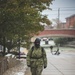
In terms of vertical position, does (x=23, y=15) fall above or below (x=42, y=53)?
above

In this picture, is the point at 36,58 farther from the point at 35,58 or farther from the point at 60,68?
the point at 60,68

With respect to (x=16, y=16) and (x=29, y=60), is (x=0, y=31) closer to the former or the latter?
(x=16, y=16)

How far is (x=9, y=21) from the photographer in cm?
1953

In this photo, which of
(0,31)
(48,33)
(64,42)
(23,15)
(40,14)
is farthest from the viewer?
(64,42)

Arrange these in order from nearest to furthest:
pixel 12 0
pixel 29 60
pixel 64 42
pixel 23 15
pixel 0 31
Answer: pixel 29 60
pixel 12 0
pixel 23 15
pixel 0 31
pixel 64 42

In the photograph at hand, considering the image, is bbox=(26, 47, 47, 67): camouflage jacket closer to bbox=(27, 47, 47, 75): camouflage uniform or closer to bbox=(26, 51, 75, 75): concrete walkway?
bbox=(27, 47, 47, 75): camouflage uniform

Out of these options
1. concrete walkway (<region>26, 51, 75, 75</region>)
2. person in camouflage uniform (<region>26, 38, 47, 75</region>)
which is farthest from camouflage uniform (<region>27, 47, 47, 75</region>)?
concrete walkway (<region>26, 51, 75, 75</region>)

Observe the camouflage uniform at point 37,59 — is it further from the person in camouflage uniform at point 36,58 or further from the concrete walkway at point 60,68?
the concrete walkway at point 60,68

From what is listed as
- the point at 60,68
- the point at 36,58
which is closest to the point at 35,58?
the point at 36,58

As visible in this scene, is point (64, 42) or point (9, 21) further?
point (64, 42)

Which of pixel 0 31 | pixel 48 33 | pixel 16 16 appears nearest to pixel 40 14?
pixel 0 31

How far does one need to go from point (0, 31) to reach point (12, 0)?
379 centimetres

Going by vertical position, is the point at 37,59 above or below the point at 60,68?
above

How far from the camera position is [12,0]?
17516 mm
